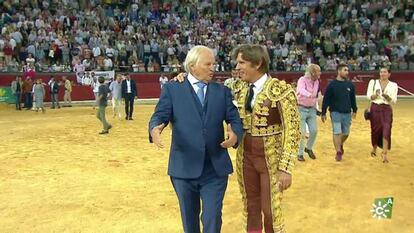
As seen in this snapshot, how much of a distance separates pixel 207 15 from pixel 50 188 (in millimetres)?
21451

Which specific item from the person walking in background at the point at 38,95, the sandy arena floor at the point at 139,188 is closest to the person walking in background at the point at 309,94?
the sandy arena floor at the point at 139,188

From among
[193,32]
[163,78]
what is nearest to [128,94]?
[163,78]

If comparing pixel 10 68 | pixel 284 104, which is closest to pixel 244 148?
pixel 284 104

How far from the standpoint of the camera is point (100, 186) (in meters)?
7.59

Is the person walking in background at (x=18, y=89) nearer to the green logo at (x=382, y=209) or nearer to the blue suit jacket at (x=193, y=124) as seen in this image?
the green logo at (x=382, y=209)

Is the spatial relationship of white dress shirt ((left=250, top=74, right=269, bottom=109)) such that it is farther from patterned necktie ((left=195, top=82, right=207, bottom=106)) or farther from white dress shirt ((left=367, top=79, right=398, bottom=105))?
white dress shirt ((left=367, top=79, right=398, bottom=105))

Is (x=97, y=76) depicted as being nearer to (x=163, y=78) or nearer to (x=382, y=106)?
(x=163, y=78)

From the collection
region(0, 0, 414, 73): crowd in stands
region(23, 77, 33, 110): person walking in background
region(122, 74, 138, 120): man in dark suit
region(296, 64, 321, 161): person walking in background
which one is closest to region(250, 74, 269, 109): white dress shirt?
region(296, 64, 321, 161): person walking in background

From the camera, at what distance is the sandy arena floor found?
5.81 meters

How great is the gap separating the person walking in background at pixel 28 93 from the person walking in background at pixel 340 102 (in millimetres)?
14440

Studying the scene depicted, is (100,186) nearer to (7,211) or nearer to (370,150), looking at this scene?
(7,211)

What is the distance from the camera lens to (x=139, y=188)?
24.5 ft

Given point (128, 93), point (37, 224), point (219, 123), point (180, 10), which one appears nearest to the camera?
point (219, 123)

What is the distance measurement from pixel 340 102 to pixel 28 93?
579 inches
